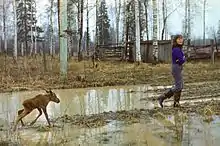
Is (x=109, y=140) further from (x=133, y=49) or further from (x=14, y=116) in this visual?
(x=133, y=49)

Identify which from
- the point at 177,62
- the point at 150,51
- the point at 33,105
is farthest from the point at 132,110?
the point at 150,51

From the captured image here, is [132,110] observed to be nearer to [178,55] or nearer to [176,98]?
[176,98]

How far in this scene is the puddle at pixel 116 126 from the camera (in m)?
7.18

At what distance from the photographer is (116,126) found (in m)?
8.38

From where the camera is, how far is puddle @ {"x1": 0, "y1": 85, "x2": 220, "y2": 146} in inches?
283

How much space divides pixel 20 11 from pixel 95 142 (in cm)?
5819

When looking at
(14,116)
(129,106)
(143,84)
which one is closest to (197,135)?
(129,106)

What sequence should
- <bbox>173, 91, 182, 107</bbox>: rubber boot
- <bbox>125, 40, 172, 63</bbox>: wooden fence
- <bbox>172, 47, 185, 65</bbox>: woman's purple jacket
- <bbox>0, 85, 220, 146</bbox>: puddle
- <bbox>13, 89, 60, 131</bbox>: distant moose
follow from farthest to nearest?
1. <bbox>125, 40, 172, 63</bbox>: wooden fence
2. <bbox>173, 91, 182, 107</bbox>: rubber boot
3. <bbox>172, 47, 185, 65</bbox>: woman's purple jacket
4. <bbox>13, 89, 60, 131</bbox>: distant moose
5. <bbox>0, 85, 220, 146</bbox>: puddle

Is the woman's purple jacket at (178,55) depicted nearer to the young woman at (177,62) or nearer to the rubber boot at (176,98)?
the young woman at (177,62)

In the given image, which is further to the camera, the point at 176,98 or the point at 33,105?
the point at 176,98

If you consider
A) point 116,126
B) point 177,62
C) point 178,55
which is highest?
point 178,55

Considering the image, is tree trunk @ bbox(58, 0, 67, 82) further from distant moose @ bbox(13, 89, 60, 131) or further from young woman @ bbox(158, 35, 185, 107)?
distant moose @ bbox(13, 89, 60, 131)

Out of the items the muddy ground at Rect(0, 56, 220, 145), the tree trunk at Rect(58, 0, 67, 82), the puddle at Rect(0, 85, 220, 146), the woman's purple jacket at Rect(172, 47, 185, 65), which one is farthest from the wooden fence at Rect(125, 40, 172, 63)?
the woman's purple jacket at Rect(172, 47, 185, 65)

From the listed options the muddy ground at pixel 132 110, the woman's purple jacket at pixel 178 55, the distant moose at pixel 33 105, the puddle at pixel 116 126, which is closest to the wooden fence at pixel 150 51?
the muddy ground at pixel 132 110
